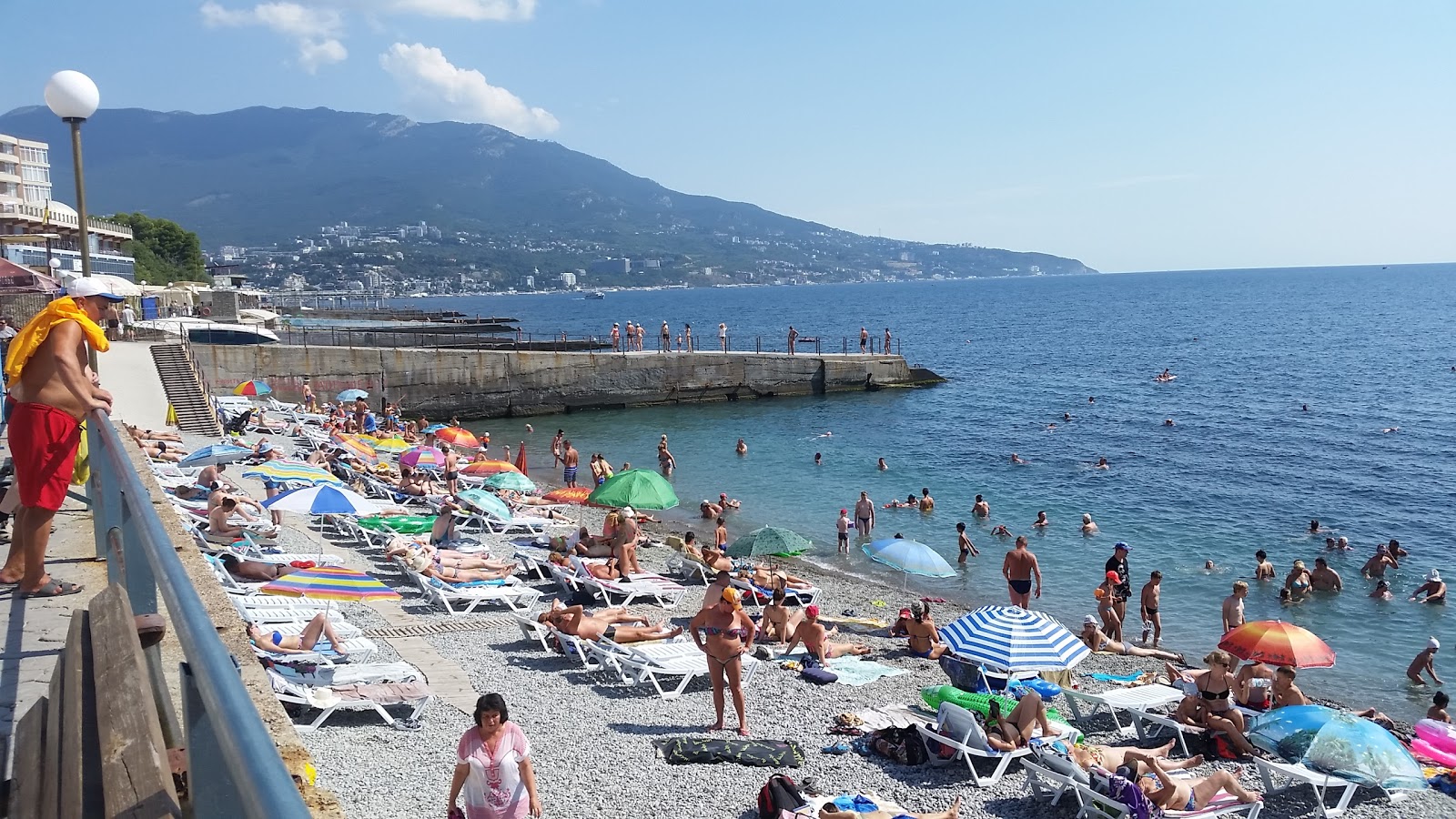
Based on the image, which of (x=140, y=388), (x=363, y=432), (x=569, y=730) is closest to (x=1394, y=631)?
(x=569, y=730)

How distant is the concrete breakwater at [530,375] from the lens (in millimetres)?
34531

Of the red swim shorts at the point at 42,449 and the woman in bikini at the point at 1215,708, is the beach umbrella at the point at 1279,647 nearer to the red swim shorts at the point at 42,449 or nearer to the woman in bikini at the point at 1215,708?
the woman in bikini at the point at 1215,708

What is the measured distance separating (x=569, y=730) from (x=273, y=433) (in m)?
18.3

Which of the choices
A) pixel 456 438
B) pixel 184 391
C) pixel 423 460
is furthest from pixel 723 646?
pixel 184 391

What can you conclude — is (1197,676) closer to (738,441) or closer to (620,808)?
(620,808)

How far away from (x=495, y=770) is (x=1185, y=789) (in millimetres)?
5462

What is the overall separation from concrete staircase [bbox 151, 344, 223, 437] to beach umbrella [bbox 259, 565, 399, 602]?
13625 millimetres

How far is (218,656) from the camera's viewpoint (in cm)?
140

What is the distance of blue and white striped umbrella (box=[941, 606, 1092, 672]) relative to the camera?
35.6 feet

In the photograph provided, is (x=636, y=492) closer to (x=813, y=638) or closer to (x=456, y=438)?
(x=813, y=638)

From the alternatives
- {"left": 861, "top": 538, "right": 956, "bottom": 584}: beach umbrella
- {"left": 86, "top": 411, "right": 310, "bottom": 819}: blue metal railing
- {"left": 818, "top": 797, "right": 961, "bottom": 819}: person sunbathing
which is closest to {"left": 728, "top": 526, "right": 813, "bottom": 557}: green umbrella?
{"left": 861, "top": 538, "right": 956, "bottom": 584}: beach umbrella

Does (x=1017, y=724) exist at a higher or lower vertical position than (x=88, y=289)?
lower

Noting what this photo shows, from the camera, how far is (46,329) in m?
4.39

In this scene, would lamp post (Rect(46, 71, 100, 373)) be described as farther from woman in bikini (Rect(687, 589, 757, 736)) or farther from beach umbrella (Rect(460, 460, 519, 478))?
beach umbrella (Rect(460, 460, 519, 478))
